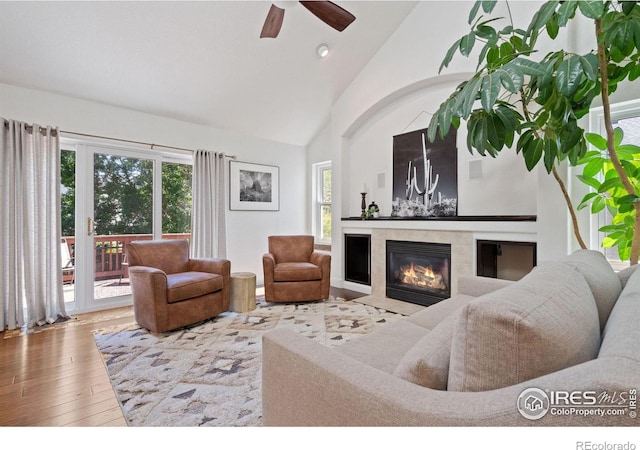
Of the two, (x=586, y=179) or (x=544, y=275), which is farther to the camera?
(x=586, y=179)

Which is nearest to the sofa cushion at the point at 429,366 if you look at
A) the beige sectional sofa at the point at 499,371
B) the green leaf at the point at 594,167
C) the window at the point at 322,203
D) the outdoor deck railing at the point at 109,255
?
the beige sectional sofa at the point at 499,371

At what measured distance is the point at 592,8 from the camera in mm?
1355

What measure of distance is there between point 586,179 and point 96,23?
410 centimetres

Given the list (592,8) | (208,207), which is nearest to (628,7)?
(592,8)

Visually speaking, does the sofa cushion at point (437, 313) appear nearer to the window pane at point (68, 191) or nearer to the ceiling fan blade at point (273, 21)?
the ceiling fan blade at point (273, 21)

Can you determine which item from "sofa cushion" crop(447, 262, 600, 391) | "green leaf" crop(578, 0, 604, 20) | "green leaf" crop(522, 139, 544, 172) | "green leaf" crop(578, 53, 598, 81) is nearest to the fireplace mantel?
"green leaf" crop(522, 139, 544, 172)

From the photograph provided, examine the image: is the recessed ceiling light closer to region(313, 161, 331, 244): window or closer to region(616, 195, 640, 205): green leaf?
region(313, 161, 331, 244): window

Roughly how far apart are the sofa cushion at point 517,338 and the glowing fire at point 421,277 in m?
2.91

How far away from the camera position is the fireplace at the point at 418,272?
3.51 m

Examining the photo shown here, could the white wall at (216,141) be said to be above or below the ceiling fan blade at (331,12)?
below

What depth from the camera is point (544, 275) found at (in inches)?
34.6

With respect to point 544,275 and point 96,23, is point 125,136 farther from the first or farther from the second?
point 544,275
